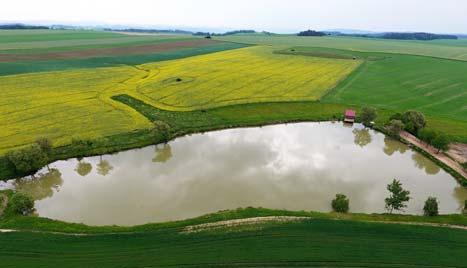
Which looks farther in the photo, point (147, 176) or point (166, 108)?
point (166, 108)

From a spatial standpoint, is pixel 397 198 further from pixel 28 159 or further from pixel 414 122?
pixel 28 159

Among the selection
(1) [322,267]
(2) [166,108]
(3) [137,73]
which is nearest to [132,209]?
(1) [322,267]

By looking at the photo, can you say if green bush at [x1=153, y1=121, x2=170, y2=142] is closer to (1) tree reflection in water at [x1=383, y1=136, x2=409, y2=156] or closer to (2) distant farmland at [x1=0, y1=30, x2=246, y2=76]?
(1) tree reflection in water at [x1=383, y1=136, x2=409, y2=156]

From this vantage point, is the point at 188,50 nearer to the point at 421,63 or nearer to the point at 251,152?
the point at 421,63

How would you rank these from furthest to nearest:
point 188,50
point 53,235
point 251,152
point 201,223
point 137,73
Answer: point 188,50, point 137,73, point 251,152, point 201,223, point 53,235

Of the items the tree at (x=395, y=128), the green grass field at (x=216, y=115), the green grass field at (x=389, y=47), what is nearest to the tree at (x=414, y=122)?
the tree at (x=395, y=128)

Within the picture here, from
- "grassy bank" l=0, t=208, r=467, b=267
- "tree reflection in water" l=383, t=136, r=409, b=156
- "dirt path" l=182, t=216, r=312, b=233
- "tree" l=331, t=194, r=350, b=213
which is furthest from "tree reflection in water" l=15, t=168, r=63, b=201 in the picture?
"tree reflection in water" l=383, t=136, r=409, b=156

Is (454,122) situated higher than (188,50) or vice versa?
(188,50)
